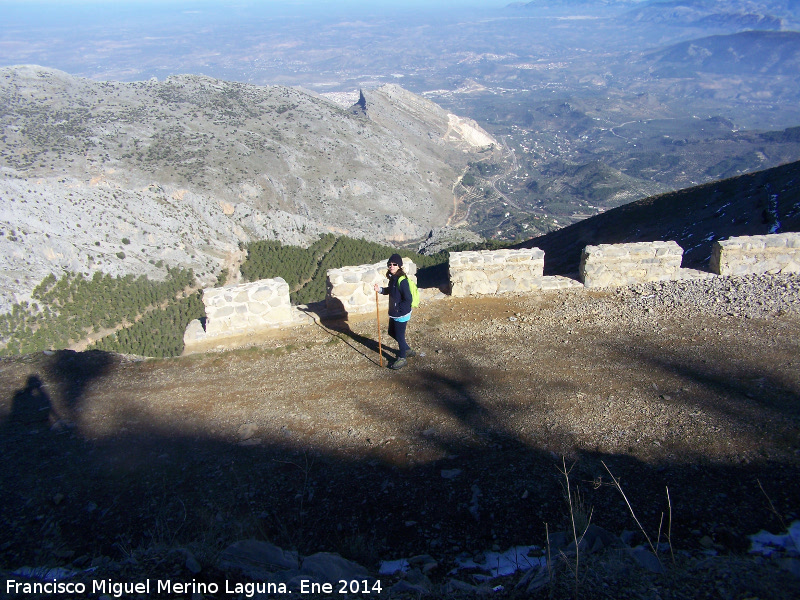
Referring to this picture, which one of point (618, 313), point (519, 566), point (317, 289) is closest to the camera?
point (519, 566)

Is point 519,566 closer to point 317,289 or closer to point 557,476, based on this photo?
point 557,476

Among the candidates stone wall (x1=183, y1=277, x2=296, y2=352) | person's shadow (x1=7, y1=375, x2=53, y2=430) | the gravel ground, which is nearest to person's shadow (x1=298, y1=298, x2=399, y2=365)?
the gravel ground

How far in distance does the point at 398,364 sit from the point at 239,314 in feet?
11.2

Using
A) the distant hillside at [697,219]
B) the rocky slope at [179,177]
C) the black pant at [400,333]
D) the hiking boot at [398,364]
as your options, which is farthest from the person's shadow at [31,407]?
the rocky slope at [179,177]

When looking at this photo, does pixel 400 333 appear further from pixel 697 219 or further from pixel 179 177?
pixel 179 177

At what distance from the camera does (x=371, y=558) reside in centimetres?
388

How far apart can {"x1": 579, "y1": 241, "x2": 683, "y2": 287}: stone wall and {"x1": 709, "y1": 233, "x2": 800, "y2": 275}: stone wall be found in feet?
2.97

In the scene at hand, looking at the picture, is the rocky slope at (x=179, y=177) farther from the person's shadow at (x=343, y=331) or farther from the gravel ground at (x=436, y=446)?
the gravel ground at (x=436, y=446)

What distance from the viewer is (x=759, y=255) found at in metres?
9.77

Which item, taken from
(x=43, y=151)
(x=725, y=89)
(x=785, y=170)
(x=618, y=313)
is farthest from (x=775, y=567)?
(x=725, y=89)

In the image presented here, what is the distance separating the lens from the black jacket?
275 inches

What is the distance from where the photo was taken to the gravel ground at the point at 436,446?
402 cm

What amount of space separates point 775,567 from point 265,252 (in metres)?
39.5

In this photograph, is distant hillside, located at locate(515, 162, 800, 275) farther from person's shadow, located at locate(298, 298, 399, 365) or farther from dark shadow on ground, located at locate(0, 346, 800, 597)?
dark shadow on ground, located at locate(0, 346, 800, 597)
